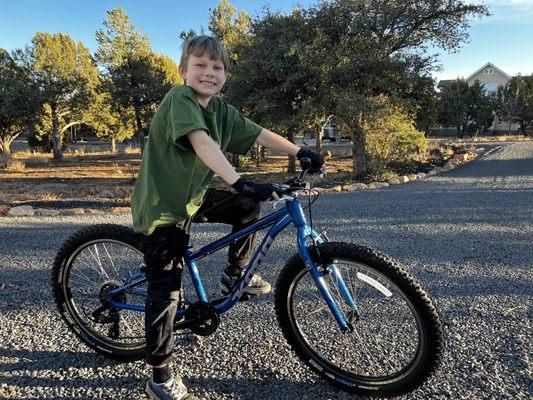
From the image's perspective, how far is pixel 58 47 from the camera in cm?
2828

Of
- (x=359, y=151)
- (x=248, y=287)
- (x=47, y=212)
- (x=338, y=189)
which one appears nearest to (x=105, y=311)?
(x=248, y=287)

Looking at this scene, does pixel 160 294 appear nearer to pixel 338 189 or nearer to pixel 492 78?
pixel 338 189

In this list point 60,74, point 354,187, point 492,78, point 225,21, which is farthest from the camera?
point 492,78

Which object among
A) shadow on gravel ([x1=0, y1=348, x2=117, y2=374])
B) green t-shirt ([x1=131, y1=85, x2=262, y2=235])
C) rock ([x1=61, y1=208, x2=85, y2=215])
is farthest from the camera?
rock ([x1=61, y1=208, x2=85, y2=215])

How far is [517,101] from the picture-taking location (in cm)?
4072

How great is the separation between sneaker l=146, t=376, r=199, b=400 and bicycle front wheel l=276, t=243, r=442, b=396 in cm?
67

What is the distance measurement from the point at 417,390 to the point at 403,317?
41cm

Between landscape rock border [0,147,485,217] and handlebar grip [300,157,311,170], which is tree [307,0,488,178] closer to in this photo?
landscape rock border [0,147,485,217]

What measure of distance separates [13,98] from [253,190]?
3065 centimetres

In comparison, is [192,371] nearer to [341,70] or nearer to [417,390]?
[417,390]

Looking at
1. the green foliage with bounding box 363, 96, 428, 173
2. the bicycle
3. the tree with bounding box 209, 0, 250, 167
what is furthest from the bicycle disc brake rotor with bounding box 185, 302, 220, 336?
the tree with bounding box 209, 0, 250, 167

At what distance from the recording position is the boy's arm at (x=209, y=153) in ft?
6.05

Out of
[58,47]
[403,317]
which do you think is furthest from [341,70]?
[58,47]

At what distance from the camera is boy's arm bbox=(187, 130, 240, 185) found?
1.84 m
